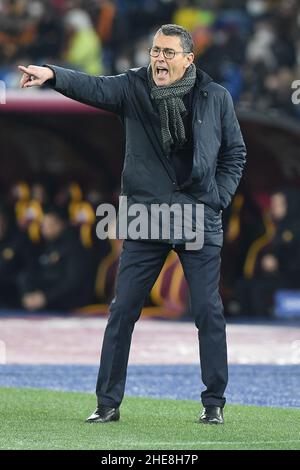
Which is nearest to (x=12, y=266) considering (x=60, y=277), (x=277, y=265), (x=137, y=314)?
(x=60, y=277)

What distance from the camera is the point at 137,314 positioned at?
7809 millimetres

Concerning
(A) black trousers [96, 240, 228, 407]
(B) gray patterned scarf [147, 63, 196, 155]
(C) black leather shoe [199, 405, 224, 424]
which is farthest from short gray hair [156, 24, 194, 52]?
(C) black leather shoe [199, 405, 224, 424]

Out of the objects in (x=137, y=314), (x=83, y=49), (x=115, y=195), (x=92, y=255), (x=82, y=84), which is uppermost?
(x=83, y=49)

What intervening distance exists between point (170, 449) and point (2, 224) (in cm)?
1193

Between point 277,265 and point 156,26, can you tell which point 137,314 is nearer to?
point 277,265

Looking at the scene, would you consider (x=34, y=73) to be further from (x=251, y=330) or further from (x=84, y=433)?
(x=251, y=330)

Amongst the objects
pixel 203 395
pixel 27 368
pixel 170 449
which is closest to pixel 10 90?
pixel 27 368

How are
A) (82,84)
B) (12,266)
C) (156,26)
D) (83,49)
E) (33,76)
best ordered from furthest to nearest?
(156,26) < (12,266) < (83,49) < (82,84) < (33,76)

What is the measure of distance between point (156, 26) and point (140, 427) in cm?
1209

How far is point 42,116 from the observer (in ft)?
58.0

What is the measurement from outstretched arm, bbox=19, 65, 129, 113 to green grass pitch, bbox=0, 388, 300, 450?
1.70 m

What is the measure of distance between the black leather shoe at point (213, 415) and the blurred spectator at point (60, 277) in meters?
9.51

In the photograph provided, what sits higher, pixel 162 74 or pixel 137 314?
pixel 162 74

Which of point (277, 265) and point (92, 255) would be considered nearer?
point (277, 265)
